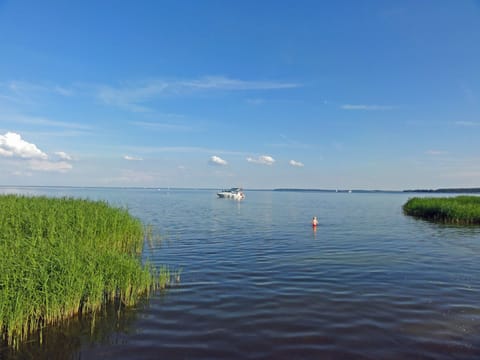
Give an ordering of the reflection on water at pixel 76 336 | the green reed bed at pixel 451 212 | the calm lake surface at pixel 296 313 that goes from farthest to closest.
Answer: the green reed bed at pixel 451 212 < the calm lake surface at pixel 296 313 < the reflection on water at pixel 76 336

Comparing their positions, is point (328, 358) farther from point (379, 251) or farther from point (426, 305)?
point (379, 251)

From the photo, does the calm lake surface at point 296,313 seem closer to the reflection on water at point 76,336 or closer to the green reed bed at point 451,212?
the reflection on water at point 76,336

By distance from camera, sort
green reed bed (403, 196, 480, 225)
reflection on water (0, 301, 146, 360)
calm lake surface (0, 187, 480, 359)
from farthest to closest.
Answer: green reed bed (403, 196, 480, 225) < calm lake surface (0, 187, 480, 359) < reflection on water (0, 301, 146, 360)

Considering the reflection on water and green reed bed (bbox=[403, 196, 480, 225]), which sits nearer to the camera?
the reflection on water

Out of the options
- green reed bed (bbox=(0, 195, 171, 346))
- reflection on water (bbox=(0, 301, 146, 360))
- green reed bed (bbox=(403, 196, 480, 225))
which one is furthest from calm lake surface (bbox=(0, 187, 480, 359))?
green reed bed (bbox=(403, 196, 480, 225))

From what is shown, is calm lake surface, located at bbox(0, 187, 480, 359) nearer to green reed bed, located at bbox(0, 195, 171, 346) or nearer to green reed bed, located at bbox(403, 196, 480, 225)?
green reed bed, located at bbox(0, 195, 171, 346)

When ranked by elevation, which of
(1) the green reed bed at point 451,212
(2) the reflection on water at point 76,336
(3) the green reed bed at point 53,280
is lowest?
(2) the reflection on water at point 76,336

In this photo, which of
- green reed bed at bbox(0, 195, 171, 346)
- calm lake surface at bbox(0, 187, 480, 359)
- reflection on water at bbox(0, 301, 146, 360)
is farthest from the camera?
green reed bed at bbox(0, 195, 171, 346)

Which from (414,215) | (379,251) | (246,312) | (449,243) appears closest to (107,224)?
(246,312)

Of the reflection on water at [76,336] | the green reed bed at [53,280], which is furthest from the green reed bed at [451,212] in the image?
the reflection on water at [76,336]

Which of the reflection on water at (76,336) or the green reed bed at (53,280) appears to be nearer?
the reflection on water at (76,336)

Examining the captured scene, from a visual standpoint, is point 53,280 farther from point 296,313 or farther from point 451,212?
point 451,212

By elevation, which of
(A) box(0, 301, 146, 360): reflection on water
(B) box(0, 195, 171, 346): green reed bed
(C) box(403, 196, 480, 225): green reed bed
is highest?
(C) box(403, 196, 480, 225): green reed bed

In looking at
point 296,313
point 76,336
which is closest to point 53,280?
point 76,336
